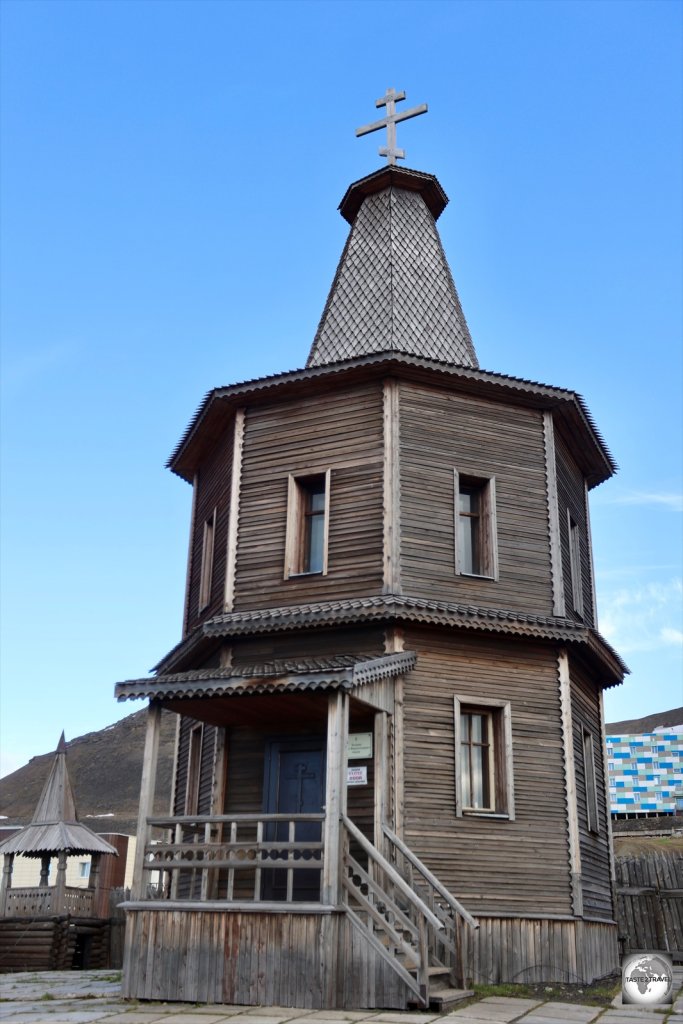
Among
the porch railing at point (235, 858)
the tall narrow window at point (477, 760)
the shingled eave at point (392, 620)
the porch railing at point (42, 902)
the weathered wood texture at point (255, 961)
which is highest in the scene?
the shingled eave at point (392, 620)

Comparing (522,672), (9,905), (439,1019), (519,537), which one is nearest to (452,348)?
(519,537)

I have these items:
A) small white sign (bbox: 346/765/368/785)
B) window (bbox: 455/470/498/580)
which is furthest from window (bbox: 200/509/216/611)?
small white sign (bbox: 346/765/368/785)

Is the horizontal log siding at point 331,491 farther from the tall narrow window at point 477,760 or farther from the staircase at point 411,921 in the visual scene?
the staircase at point 411,921

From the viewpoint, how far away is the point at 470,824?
13945 mm

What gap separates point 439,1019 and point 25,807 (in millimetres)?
77583

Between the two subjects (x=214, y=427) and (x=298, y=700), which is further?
(x=214, y=427)

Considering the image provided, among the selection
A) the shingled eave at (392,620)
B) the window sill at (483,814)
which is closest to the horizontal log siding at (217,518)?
the shingled eave at (392,620)

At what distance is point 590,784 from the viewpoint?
16.6 meters

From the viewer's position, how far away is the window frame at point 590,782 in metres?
16.2

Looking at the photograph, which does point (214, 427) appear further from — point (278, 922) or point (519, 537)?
point (278, 922)

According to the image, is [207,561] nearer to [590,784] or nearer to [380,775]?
[380,775]

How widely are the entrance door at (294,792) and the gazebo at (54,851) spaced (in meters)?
16.1

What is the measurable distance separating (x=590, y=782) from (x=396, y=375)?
23.9 feet

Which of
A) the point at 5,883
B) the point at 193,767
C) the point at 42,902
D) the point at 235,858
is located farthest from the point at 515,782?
the point at 5,883
